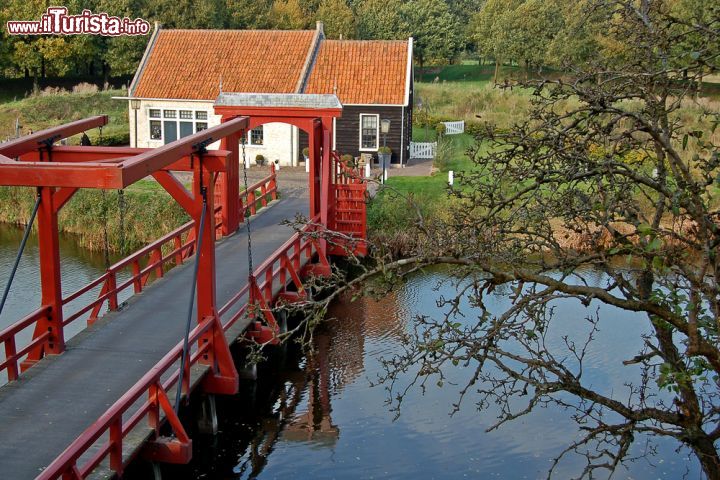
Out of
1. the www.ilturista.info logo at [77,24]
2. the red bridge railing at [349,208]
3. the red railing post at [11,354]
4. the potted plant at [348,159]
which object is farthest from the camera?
the www.ilturista.info logo at [77,24]

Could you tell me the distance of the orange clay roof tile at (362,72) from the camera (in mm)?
29422

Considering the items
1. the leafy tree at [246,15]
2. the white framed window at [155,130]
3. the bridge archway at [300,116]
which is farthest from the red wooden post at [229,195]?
the leafy tree at [246,15]

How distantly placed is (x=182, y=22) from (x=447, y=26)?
2078 cm

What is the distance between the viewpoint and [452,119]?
3872 centimetres

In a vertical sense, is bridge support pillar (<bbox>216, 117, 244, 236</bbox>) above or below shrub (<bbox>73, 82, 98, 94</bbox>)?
below

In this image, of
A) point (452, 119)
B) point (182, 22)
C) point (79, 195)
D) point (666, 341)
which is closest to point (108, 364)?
point (666, 341)

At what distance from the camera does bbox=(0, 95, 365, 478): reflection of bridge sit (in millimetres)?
8641

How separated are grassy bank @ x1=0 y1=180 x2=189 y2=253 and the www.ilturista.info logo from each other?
16848 mm

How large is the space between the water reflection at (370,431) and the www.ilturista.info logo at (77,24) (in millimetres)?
27367

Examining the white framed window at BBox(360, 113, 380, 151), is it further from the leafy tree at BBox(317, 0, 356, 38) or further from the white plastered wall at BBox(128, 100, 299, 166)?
the leafy tree at BBox(317, 0, 356, 38)

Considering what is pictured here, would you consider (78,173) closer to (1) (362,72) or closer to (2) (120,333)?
(2) (120,333)

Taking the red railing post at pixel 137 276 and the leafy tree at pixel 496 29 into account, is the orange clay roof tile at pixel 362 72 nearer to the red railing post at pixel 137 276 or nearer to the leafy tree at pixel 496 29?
the red railing post at pixel 137 276

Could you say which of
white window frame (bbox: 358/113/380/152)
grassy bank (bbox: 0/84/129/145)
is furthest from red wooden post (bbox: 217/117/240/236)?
grassy bank (bbox: 0/84/129/145)

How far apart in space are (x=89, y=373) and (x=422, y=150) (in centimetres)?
2195
